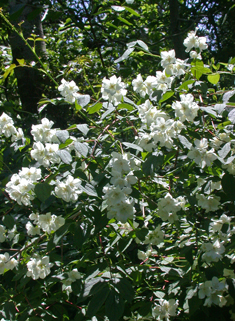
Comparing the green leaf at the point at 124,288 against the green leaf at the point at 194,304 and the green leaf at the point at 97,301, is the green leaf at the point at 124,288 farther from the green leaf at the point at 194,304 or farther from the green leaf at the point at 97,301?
the green leaf at the point at 194,304

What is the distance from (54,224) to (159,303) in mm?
732

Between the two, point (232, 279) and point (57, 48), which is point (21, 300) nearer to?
point (232, 279)

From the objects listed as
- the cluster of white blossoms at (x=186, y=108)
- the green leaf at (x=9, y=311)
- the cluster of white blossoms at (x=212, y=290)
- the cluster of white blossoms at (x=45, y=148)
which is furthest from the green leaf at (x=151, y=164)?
the green leaf at (x=9, y=311)

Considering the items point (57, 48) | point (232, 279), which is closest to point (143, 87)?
point (232, 279)

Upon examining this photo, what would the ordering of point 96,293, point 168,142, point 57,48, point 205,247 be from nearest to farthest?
point 96,293 → point 168,142 → point 205,247 → point 57,48

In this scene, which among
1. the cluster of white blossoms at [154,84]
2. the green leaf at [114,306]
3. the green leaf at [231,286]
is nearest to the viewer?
the green leaf at [114,306]

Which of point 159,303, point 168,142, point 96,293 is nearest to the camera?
point 96,293

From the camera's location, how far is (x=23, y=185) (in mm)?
1136

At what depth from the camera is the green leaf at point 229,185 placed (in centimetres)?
109

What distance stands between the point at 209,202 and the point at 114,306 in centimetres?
59

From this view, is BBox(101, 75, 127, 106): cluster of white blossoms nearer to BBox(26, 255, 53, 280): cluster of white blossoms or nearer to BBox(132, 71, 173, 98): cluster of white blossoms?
BBox(132, 71, 173, 98): cluster of white blossoms

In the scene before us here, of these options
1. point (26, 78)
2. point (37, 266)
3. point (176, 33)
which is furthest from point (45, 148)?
point (176, 33)

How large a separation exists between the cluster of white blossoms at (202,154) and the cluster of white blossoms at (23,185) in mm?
616

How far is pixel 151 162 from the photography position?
113 cm
